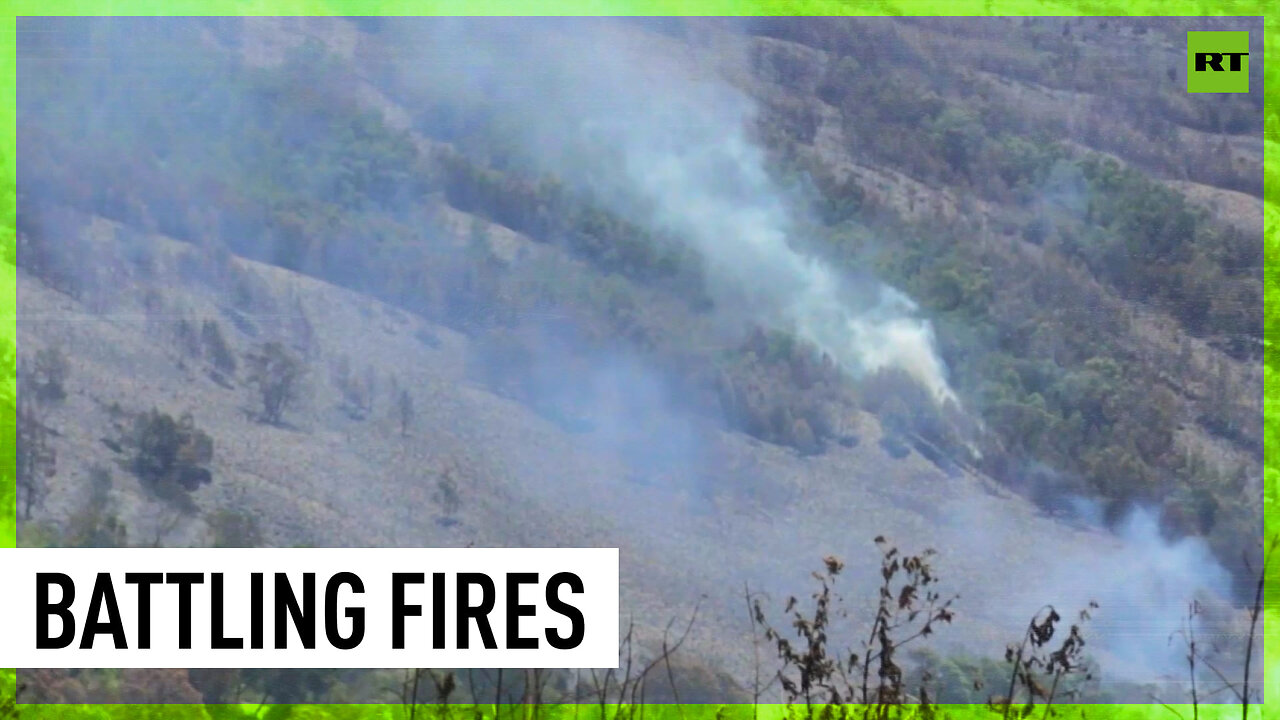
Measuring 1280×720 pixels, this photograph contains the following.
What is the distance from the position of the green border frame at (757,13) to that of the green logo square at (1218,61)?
3.8 inches

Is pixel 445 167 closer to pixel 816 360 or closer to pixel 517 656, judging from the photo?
pixel 816 360

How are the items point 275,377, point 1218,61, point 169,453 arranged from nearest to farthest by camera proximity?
point 169,453 → point 275,377 → point 1218,61

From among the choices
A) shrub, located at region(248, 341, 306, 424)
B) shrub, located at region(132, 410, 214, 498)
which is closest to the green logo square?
shrub, located at region(248, 341, 306, 424)

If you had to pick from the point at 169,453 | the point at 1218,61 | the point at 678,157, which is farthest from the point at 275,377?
the point at 1218,61

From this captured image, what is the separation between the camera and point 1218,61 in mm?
6391

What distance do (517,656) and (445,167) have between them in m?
2.91

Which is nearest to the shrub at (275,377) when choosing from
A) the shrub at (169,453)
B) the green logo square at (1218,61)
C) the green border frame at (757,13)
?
the shrub at (169,453)

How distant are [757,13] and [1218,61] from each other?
192 centimetres

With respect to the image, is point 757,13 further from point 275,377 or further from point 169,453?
point 169,453

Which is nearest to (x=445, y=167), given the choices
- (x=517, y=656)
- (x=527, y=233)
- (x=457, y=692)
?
(x=527, y=233)

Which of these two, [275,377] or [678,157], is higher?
[678,157]

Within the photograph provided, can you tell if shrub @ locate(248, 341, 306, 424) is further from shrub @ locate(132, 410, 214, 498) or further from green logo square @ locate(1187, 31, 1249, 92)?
green logo square @ locate(1187, 31, 1249, 92)

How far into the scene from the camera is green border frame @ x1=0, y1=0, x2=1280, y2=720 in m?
5.71

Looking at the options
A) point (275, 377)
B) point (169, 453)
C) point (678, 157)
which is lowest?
point (169, 453)
